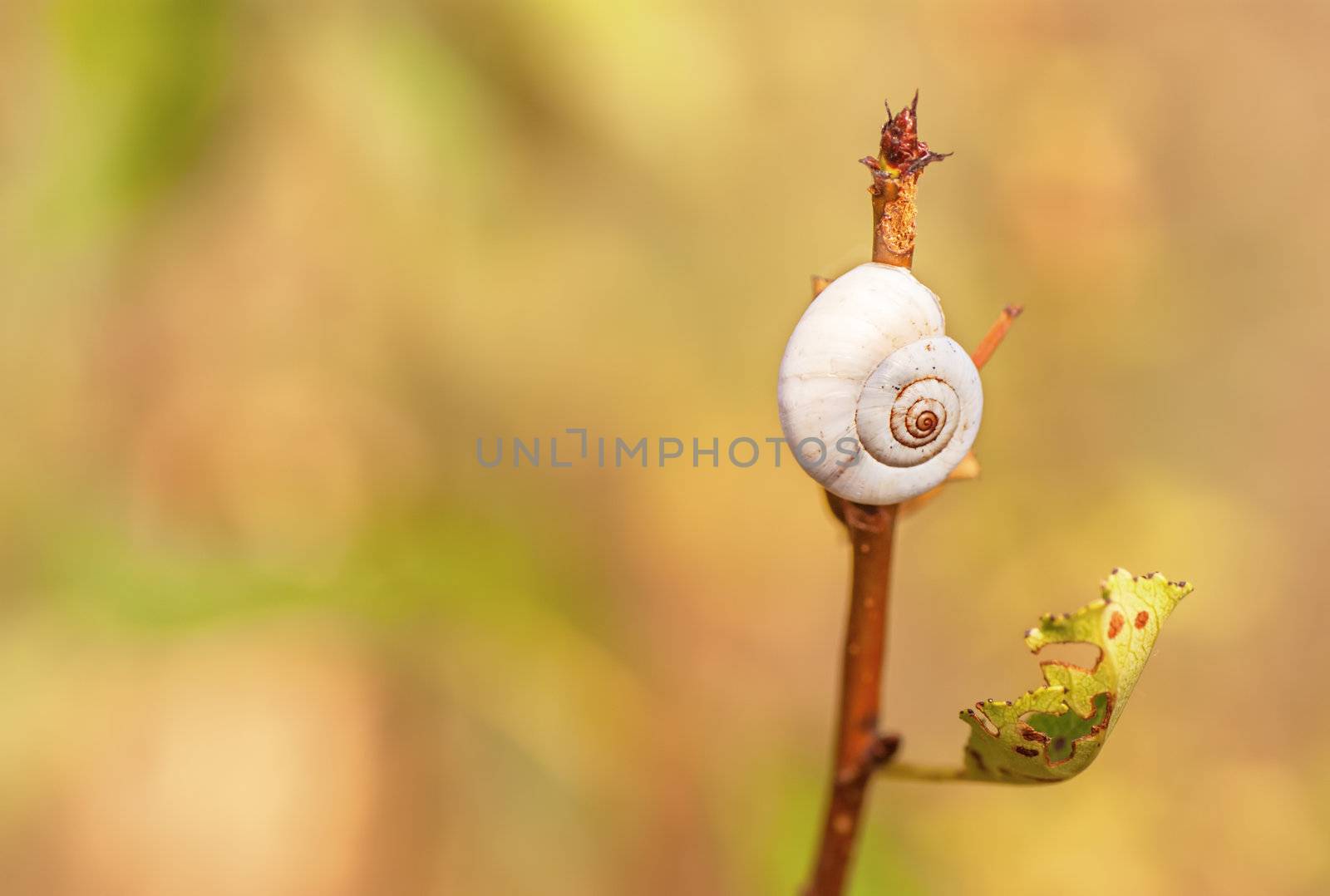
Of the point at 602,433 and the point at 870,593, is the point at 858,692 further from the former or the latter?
the point at 602,433

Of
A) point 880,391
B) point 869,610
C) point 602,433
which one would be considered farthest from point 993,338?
point 602,433

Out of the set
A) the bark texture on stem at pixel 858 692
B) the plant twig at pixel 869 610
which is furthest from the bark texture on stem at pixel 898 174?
the bark texture on stem at pixel 858 692

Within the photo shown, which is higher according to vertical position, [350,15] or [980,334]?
[350,15]

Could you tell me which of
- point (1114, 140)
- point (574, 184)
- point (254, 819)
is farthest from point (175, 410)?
point (1114, 140)

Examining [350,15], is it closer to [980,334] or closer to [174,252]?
[174,252]

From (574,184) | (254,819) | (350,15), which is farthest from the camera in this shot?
(574,184)

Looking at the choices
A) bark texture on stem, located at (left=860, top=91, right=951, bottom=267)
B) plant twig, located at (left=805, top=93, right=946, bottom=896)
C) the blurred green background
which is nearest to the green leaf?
plant twig, located at (left=805, top=93, right=946, bottom=896)
